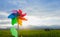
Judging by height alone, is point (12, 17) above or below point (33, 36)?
above

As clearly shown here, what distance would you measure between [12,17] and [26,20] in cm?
22

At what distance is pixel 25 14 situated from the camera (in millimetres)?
3152

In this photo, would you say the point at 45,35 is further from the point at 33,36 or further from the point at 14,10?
the point at 14,10

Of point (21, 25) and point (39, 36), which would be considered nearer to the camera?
point (21, 25)

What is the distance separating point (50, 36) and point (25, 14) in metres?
2.05

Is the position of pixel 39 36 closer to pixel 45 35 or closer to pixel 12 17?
pixel 45 35

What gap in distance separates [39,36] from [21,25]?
190cm

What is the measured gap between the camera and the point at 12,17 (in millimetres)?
3133

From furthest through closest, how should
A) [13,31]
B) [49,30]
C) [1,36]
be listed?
[49,30] < [1,36] < [13,31]

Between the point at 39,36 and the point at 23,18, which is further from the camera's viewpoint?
the point at 39,36

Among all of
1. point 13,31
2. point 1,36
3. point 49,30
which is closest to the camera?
point 13,31

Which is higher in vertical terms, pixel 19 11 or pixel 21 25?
pixel 19 11

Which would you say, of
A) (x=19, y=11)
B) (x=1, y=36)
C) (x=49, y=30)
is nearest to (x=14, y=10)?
(x=19, y=11)

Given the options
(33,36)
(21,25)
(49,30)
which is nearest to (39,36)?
(33,36)
